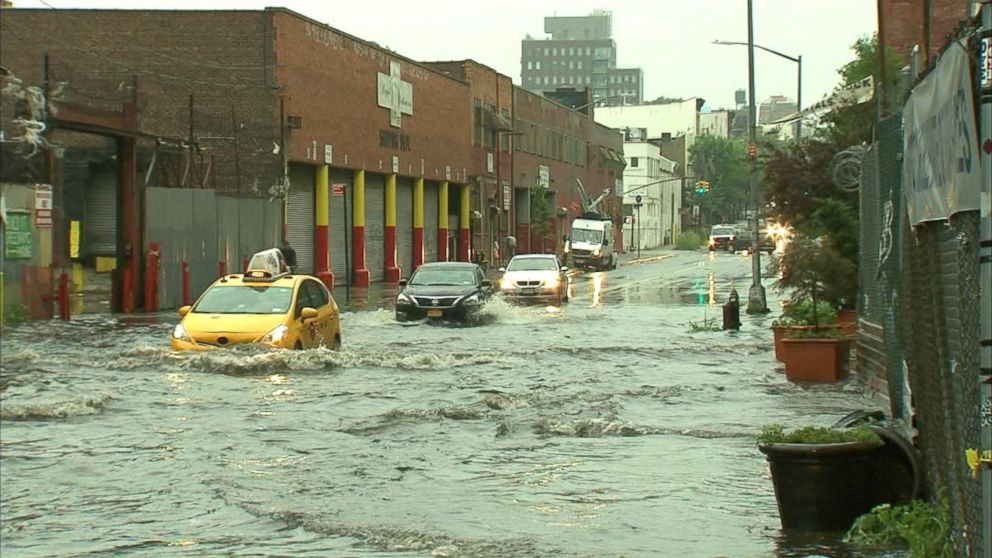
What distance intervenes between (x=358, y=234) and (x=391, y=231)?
462 cm

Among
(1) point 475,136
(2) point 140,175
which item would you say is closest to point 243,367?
(2) point 140,175

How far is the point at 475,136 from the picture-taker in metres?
75.3

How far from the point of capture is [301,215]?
5238 cm

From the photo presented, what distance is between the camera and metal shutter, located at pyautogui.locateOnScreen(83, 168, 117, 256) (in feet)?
158

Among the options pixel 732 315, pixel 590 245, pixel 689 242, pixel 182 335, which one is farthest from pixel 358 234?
pixel 689 242

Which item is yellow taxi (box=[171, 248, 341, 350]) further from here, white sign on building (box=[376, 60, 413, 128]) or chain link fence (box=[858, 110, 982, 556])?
white sign on building (box=[376, 60, 413, 128])

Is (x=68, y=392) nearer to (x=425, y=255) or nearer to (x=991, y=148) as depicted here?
(x=991, y=148)

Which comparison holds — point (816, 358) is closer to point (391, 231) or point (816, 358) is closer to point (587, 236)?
point (391, 231)

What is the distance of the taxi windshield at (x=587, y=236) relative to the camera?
76.1 m

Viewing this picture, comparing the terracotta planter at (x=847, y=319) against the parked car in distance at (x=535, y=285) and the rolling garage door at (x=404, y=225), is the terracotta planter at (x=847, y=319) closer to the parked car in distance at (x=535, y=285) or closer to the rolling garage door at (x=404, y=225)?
the parked car in distance at (x=535, y=285)

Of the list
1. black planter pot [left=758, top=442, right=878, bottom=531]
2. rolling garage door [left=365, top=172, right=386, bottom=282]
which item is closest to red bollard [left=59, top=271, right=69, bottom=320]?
black planter pot [left=758, top=442, right=878, bottom=531]

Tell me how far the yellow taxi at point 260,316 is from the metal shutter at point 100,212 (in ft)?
87.2

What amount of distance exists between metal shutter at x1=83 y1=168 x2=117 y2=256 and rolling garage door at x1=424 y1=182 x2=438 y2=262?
22.3m

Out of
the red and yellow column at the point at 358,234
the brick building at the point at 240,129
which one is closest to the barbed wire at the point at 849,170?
the brick building at the point at 240,129
